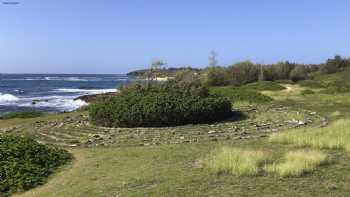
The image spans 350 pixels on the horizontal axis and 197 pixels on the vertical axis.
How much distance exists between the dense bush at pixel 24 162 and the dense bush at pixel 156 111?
16.7 ft

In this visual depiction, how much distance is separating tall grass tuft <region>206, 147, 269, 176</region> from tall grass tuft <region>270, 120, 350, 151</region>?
2.32m

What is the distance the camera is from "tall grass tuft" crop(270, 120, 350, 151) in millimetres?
12406

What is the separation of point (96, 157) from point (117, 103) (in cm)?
675

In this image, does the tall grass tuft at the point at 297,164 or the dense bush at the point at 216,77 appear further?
→ the dense bush at the point at 216,77

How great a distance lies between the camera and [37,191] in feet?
31.1

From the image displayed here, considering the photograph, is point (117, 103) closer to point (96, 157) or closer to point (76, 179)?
point (96, 157)

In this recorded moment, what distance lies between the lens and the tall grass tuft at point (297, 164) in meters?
9.25

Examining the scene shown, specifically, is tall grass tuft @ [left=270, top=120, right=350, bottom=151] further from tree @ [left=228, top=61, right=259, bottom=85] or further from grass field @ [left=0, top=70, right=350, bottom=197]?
tree @ [left=228, top=61, right=259, bottom=85]

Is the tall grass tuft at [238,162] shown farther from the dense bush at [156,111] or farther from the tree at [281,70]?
the tree at [281,70]

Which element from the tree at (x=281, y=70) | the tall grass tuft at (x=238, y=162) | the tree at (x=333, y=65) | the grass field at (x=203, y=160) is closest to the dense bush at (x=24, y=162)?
the grass field at (x=203, y=160)

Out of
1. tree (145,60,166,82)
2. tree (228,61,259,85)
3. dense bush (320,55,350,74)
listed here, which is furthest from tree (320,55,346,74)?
tree (145,60,166,82)

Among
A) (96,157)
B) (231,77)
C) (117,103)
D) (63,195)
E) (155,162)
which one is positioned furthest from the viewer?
(231,77)

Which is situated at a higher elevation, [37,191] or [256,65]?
[256,65]

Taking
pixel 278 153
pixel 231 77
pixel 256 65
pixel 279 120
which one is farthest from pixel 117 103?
pixel 256 65
